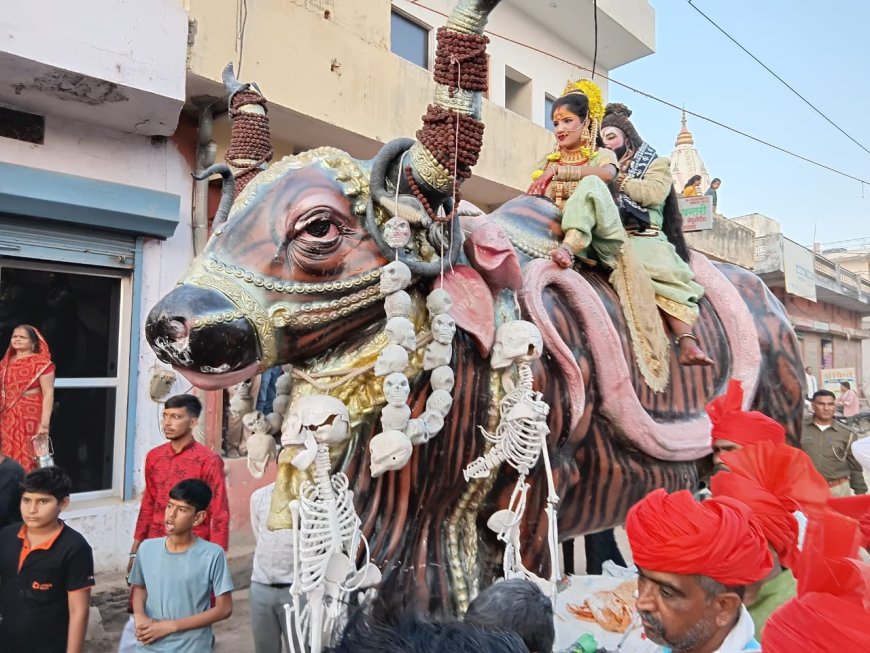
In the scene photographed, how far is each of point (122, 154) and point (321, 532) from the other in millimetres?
4811

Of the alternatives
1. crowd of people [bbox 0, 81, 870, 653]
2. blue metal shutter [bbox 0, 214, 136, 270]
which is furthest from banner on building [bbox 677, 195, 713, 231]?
blue metal shutter [bbox 0, 214, 136, 270]

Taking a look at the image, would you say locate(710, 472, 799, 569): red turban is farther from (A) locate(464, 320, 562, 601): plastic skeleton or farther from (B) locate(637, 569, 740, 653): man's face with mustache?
(A) locate(464, 320, 562, 601): plastic skeleton

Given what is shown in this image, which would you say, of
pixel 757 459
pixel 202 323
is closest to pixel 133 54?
pixel 202 323

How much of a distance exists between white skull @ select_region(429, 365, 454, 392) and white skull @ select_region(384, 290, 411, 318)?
0.19 m

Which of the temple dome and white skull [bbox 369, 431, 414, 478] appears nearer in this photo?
white skull [bbox 369, 431, 414, 478]

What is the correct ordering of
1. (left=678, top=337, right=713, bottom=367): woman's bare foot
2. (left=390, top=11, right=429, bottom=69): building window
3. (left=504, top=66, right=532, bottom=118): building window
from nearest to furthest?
(left=678, top=337, right=713, bottom=367): woman's bare foot < (left=390, top=11, right=429, bottom=69): building window < (left=504, top=66, right=532, bottom=118): building window

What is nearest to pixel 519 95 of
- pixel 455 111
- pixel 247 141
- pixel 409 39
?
pixel 409 39

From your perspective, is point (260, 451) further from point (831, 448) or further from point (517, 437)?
point (831, 448)

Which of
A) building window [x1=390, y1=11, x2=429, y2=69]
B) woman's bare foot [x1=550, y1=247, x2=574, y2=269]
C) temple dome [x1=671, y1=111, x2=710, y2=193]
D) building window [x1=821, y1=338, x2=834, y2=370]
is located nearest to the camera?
woman's bare foot [x1=550, y1=247, x2=574, y2=269]

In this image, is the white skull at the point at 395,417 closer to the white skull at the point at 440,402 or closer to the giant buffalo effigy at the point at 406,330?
Result: the giant buffalo effigy at the point at 406,330

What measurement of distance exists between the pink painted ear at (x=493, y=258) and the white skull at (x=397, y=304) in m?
0.34

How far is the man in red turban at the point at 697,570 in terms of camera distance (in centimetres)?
155

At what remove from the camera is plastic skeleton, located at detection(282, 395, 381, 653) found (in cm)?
173

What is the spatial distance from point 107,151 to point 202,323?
446 centimetres
